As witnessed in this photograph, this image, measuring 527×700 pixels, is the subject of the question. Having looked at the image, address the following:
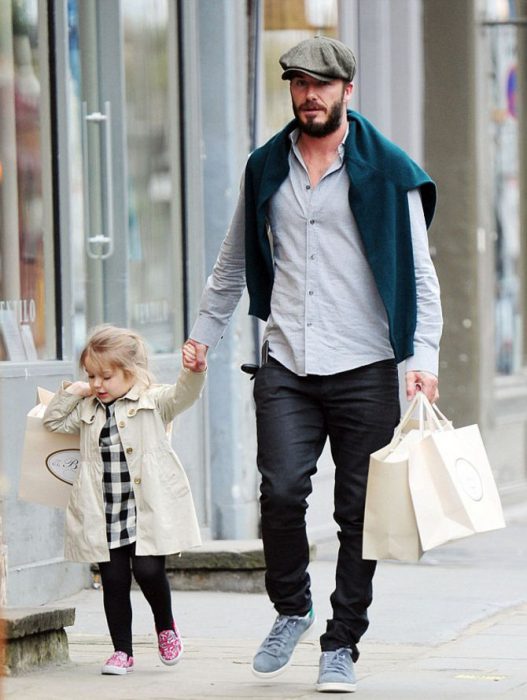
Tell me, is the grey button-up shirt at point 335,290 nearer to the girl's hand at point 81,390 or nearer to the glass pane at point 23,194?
the girl's hand at point 81,390

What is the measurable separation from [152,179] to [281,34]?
4.91ft

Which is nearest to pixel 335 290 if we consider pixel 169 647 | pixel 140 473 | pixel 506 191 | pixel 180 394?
pixel 180 394

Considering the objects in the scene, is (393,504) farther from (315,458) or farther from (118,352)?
(118,352)

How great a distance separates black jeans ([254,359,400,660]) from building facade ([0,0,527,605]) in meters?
1.61

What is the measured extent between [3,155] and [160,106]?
4.61 feet

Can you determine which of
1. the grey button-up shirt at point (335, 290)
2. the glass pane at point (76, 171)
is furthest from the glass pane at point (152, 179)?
the grey button-up shirt at point (335, 290)

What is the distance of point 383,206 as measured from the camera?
5.04 meters

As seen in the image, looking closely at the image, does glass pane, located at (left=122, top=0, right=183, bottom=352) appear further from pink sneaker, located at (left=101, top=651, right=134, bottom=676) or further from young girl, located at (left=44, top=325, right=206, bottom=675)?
pink sneaker, located at (left=101, top=651, right=134, bottom=676)

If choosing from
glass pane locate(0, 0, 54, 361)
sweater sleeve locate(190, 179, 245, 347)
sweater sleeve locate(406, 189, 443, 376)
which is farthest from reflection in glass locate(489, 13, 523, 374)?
sweater sleeve locate(406, 189, 443, 376)

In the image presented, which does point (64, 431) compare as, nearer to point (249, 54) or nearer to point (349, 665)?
point (349, 665)

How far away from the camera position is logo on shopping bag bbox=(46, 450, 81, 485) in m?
5.58

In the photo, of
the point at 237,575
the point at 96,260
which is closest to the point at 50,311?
the point at 96,260

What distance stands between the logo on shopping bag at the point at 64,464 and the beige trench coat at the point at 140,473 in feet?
0.26

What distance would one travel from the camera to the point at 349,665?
16.6ft
